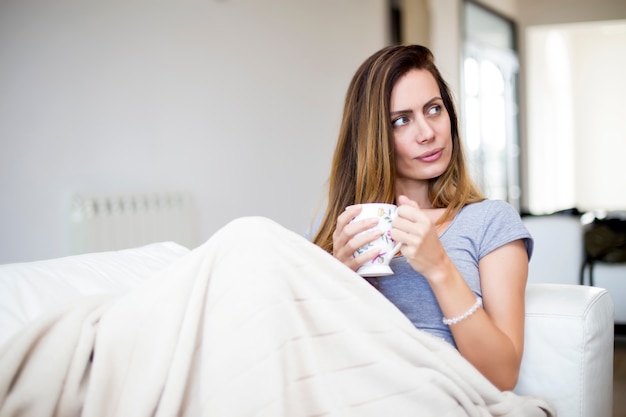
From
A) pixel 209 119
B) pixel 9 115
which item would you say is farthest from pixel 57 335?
pixel 209 119

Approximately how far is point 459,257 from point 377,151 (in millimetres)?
293

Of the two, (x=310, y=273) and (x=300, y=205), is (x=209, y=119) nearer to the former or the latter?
(x=300, y=205)

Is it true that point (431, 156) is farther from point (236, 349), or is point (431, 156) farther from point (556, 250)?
point (556, 250)

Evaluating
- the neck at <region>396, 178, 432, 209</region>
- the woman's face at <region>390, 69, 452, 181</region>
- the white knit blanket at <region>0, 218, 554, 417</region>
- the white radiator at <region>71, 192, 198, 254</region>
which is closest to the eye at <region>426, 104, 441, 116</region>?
the woman's face at <region>390, 69, 452, 181</region>

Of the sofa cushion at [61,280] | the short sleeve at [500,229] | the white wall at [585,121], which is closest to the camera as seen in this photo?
the sofa cushion at [61,280]

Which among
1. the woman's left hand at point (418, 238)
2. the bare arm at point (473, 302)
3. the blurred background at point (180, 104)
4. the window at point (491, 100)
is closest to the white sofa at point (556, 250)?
the blurred background at point (180, 104)

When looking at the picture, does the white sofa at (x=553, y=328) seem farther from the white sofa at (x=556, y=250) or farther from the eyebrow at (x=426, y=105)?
the white sofa at (x=556, y=250)

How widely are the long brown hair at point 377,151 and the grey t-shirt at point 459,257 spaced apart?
0.22 ft

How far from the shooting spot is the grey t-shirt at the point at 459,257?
1.33 m

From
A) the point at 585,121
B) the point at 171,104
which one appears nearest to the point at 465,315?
the point at 171,104

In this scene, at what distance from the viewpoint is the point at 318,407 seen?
3.08ft

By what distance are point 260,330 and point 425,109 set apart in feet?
2.41

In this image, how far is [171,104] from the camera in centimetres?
332

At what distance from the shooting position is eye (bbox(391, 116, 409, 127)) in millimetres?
1492
